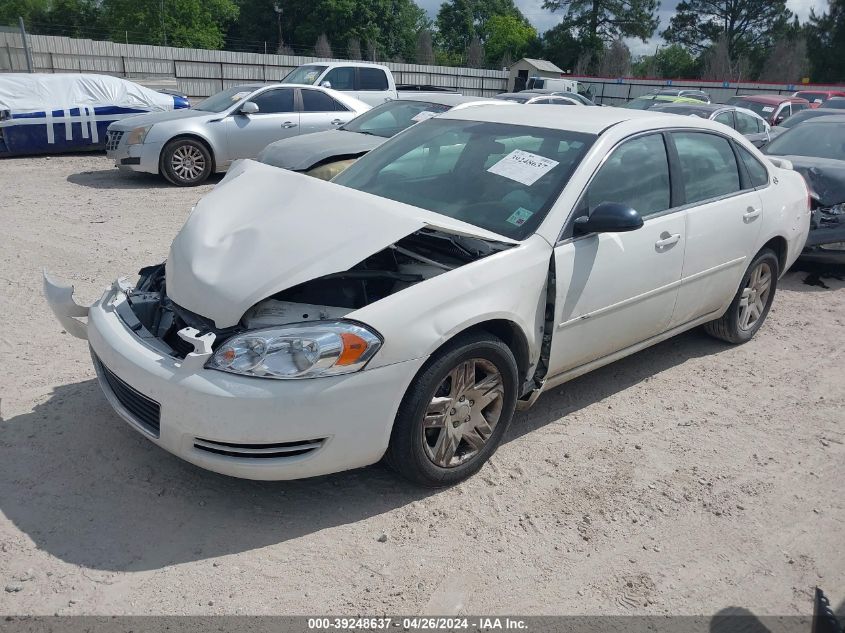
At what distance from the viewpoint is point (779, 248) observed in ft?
17.4

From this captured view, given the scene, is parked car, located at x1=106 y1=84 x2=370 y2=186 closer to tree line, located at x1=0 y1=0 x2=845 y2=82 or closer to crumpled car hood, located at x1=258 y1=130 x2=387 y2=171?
crumpled car hood, located at x1=258 y1=130 x2=387 y2=171

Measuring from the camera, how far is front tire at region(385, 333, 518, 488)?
10.1 feet

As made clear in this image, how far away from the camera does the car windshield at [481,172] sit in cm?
370

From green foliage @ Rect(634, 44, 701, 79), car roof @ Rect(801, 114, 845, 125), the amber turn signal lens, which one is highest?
green foliage @ Rect(634, 44, 701, 79)

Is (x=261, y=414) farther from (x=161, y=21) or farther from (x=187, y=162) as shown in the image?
(x=161, y=21)

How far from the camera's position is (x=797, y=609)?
2.78 metres

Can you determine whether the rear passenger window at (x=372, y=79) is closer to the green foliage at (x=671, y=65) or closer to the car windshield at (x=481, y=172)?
the car windshield at (x=481, y=172)

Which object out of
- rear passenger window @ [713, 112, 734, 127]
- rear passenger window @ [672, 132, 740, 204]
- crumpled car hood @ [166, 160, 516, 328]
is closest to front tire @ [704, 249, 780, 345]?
rear passenger window @ [672, 132, 740, 204]

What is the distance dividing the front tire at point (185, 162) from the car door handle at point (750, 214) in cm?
812

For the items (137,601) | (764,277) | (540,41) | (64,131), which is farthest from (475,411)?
(540,41)

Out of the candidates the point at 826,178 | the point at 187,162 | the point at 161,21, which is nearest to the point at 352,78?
the point at 187,162

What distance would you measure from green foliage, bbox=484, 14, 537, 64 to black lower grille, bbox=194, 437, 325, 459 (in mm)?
74085

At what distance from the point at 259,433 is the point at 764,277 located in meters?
4.11

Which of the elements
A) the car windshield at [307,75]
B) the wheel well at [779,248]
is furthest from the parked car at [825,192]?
the car windshield at [307,75]
